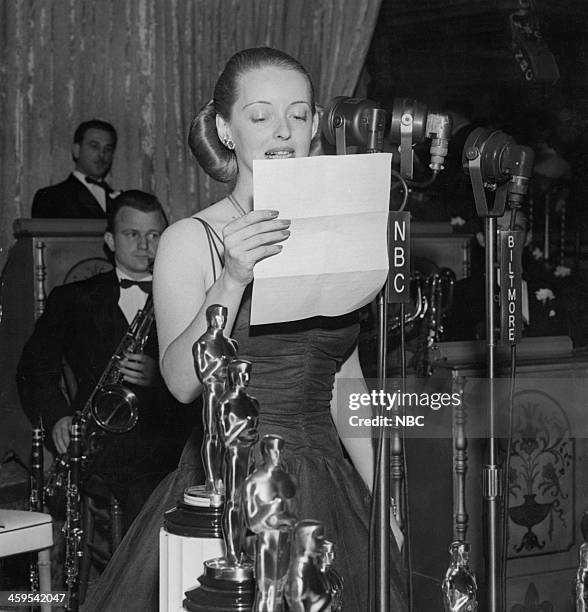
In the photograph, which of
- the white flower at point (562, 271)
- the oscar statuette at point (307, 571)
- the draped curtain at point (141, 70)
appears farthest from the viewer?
the white flower at point (562, 271)

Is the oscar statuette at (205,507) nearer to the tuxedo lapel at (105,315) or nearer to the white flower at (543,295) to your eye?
the tuxedo lapel at (105,315)

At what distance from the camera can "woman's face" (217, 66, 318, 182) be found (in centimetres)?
179

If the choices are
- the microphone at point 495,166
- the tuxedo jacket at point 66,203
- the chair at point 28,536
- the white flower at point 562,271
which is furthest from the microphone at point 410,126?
the white flower at point 562,271

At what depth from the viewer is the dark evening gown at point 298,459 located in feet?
6.15

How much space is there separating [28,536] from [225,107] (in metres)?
1.44

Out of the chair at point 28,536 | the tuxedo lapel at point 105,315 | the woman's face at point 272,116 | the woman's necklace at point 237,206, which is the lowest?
the chair at point 28,536

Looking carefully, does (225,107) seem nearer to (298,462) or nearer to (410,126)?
(410,126)

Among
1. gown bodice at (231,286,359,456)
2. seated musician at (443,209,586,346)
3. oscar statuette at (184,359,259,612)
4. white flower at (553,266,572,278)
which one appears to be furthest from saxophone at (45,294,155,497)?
white flower at (553,266,572,278)

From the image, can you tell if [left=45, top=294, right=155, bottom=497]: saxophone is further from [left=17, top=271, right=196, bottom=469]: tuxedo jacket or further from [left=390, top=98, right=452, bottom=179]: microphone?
[left=390, top=98, right=452, bottom=179]: microphone

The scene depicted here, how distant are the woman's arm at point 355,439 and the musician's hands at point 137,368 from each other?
64.7 inches

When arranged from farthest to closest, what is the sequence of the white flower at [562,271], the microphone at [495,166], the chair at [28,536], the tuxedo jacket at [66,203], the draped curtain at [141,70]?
the white flower at [562,271], the draped curtain at [141,70], the tuxedo jacket at [66,203], the chair at [28,536], the microphone at [495,166]

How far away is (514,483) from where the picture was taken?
3.22 meters

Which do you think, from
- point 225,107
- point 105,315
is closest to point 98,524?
point 105,315

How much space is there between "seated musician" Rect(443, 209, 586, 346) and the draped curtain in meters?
1.17
